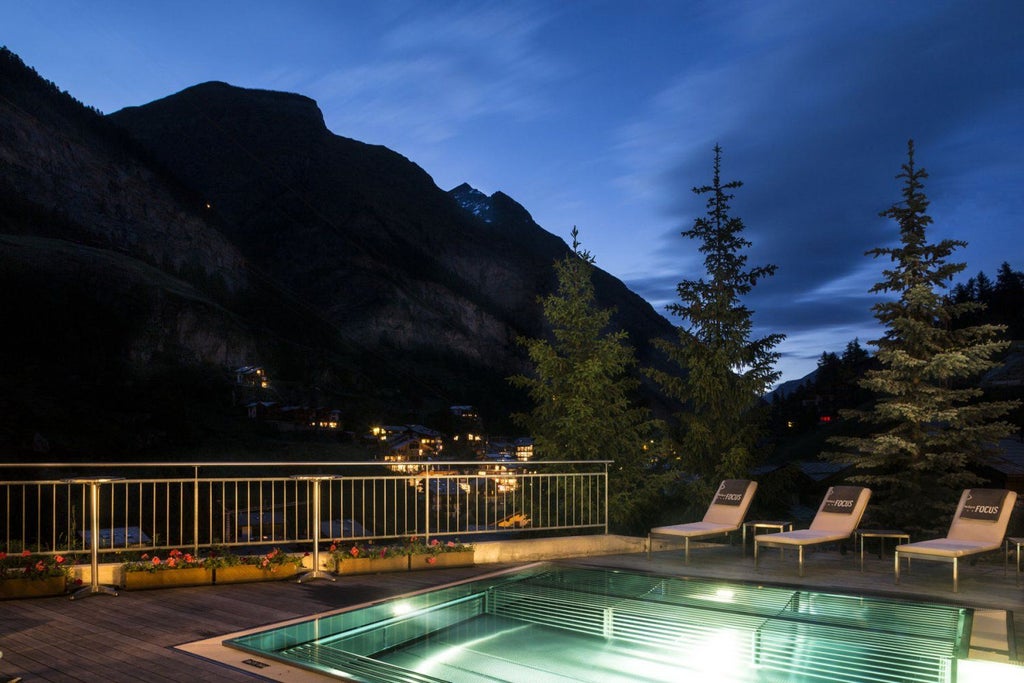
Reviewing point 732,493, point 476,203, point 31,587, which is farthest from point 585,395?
point 476,203

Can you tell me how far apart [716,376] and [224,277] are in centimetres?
7537

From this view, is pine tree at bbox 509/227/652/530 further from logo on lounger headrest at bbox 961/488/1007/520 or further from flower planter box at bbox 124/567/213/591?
flower planter box at bbox 124/567/213/591

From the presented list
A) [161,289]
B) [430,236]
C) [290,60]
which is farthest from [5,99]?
[290,60]

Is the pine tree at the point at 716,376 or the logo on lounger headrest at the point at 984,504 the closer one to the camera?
the logo on lounger headrest at the point at 984,504

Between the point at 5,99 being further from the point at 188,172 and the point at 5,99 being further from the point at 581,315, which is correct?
the point at 581,315

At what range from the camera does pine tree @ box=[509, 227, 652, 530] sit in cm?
1128

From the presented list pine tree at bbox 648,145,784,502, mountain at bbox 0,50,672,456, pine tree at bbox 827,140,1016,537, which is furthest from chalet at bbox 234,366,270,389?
pine tree at bbox 827,140,1016,537

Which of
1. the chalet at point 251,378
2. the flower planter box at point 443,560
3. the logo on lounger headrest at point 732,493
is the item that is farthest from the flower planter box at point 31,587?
the chalet at point 251,378

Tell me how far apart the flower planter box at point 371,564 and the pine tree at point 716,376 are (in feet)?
19.0

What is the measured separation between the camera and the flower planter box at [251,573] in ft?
21.8

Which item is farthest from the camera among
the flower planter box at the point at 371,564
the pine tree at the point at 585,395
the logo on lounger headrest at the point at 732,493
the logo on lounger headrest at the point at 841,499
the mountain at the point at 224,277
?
the mountain at the point at 224,277

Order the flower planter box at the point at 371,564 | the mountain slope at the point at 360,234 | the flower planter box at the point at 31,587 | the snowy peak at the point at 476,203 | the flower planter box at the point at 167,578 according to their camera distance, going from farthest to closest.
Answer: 1. the snowy peak at the point at 476,203
2. the mountain slope at the point at 360,234
3. the flower planter box at the point at 371,564
4. the flower planter box at the point at 167,578
5. the flower planter box at the point at 31,587

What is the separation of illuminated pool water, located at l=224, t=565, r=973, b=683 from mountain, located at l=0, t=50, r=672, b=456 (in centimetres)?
3482

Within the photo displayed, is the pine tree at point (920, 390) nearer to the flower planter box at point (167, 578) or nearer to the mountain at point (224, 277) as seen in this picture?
the flower planter box at point (167, 578)
